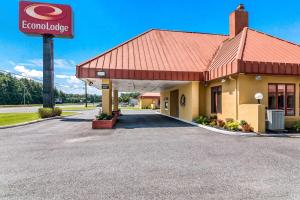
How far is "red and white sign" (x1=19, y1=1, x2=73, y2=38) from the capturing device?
64.4 feet

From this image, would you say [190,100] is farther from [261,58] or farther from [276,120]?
[276,120]

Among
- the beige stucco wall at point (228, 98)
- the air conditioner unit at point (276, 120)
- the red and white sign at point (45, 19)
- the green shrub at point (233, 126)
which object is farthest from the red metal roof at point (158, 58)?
the red and white sign at point (45, 19)

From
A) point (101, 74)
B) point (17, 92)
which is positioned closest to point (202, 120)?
point (101, 74)

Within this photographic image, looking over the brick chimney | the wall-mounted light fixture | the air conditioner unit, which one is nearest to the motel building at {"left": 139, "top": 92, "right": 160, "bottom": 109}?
the brick chimney

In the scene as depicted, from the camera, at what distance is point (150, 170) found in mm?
5207

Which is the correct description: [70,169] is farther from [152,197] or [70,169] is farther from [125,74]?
[125,74]

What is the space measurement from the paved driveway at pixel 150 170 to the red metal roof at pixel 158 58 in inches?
259

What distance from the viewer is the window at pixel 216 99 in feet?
45.4

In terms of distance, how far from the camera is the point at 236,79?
38.6 feet

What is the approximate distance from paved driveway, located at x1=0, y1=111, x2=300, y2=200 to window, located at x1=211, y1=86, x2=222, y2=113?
5.73 meters

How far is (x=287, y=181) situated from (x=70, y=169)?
560 centimetres

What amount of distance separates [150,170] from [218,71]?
9.64 metres

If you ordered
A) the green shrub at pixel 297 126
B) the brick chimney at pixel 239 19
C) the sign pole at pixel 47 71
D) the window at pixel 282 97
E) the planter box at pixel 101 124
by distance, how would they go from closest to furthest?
the green shrub at pixel 297 126 < the window at pixel 282 97 < the planter box at pixel 101 124 < the brick chimney at pixel 239 19 < the sign pole at pixel 47 71

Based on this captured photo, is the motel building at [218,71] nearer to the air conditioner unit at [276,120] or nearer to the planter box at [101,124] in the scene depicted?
the air conditioner unit at [276,120]
